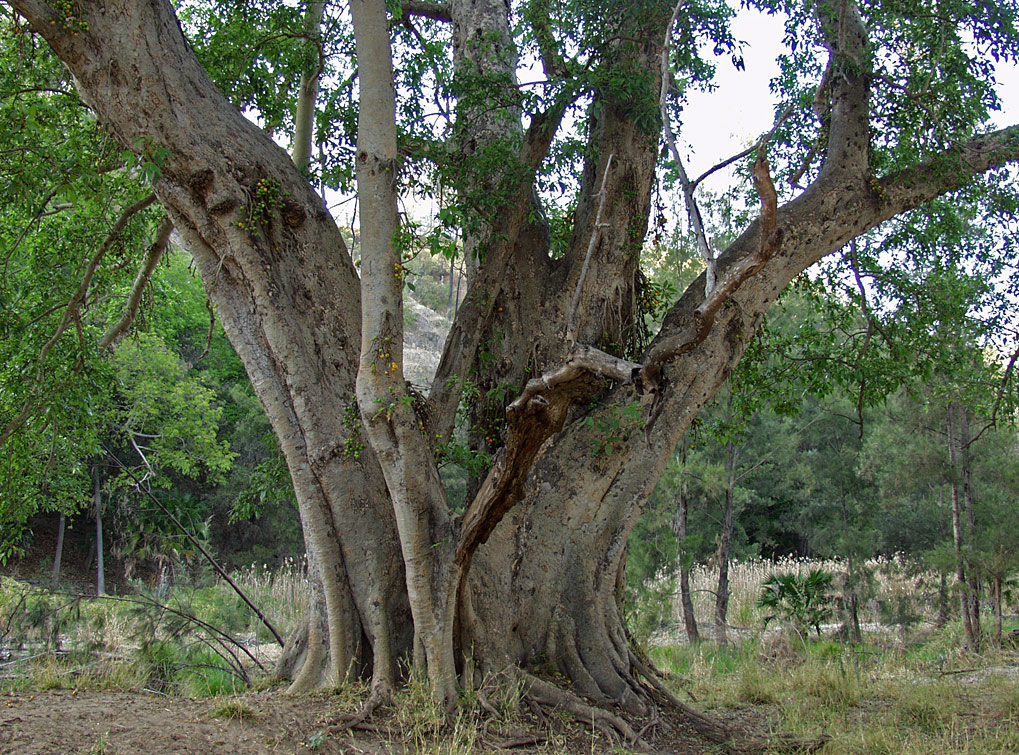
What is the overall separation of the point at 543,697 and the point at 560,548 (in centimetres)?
98

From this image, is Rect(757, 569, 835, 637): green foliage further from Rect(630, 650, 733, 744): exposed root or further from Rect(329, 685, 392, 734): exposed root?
Rect(329, 685, 392, 734): exposed root

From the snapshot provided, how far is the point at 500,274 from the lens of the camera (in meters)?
5.21

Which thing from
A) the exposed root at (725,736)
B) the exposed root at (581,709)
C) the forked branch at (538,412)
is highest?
the forked branch at (538,412)

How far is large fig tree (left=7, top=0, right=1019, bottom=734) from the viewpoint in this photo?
4301 mm

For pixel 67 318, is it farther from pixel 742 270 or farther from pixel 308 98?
pixel 742 270

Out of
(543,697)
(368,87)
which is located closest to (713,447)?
(543,697)

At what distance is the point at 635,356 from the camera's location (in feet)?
19.3

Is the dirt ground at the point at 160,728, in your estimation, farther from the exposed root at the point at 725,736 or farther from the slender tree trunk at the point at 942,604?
the slender tree trunk at the point at 942,604

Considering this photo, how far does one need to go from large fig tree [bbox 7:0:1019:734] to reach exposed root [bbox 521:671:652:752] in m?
0.03

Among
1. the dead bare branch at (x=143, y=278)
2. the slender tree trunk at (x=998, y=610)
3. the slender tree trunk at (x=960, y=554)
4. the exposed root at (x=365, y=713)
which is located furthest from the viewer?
the slender tree trunk at (x=960, y=554)

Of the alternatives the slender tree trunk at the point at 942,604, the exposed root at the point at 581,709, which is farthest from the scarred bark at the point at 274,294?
the slender tree trunk at the point at 942,604

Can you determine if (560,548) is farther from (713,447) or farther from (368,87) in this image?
(713,447)

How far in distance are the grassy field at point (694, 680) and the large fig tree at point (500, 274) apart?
18.5 inches

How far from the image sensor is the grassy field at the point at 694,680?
438 cm
